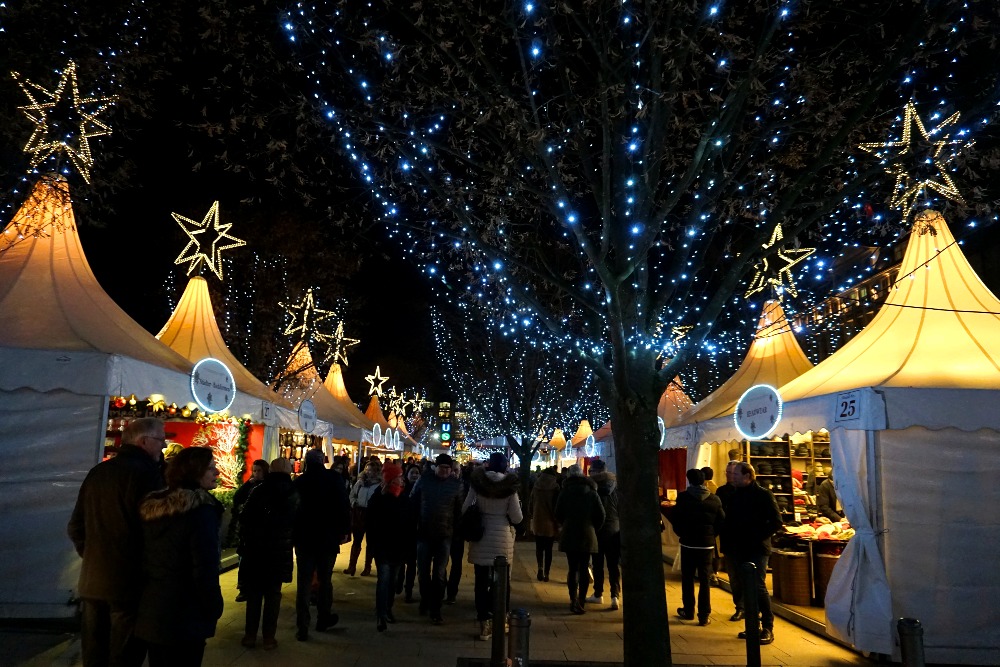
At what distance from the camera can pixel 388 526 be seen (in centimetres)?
830

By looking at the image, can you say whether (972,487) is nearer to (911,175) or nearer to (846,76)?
(911,175)

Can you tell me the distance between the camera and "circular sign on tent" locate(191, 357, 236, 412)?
396 inches

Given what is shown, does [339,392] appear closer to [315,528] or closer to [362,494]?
[362,494]

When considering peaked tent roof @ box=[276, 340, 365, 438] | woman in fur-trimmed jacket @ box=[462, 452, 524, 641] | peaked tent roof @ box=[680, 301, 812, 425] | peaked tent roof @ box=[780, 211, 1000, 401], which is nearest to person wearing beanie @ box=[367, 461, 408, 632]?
woman in fur-trimmed jacket @ box=[462, 452, 524, 641]

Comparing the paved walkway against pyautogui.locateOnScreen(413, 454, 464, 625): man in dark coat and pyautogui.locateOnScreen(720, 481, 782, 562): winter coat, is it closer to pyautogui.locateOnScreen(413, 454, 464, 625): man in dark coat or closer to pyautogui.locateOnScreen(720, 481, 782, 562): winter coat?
pyautogui.locateOnScreen(413, 454, 464, 625): man in dark coat

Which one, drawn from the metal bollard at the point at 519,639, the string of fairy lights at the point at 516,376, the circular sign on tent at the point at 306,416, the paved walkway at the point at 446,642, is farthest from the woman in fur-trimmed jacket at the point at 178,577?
the string of fairy lights at the point at 516,376

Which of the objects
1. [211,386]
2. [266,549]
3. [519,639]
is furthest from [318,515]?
[211,386]

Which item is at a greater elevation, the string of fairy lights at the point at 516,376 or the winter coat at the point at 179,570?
the string of fairy lights at the point at 516,376

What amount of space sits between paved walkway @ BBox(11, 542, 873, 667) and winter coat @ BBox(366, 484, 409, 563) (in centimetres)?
85

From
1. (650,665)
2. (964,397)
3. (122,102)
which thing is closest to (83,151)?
(122,102)

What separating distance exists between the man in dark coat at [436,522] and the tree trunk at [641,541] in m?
2.89

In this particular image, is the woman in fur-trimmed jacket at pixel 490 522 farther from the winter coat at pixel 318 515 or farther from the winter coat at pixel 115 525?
the winter coat at pixel 115 525

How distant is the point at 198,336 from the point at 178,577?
10.9 metres

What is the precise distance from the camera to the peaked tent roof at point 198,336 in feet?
45.0
